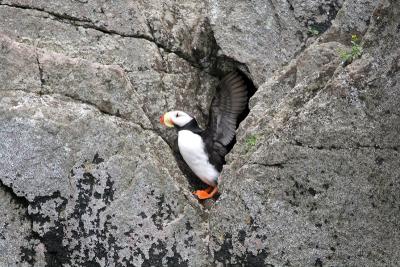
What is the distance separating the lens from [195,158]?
725cm

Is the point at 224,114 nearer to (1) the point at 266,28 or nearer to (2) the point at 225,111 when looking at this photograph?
(2) the point at 225,111

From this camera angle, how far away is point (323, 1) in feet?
24.7

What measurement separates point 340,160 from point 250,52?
230 cm

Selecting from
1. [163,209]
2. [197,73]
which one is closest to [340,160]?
[163,209]

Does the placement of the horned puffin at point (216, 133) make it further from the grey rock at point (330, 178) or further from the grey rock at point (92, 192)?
the grey rock at point (330, 178)

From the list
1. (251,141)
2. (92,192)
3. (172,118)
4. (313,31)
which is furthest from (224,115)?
(92,192)

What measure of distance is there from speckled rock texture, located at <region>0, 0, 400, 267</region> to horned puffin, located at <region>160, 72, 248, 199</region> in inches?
26.7

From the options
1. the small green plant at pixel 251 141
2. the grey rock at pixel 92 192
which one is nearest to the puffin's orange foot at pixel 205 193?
the grey rock at pixel 92 192

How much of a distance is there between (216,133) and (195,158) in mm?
486

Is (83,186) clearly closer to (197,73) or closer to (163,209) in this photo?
(163,209)

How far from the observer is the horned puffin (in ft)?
23.9

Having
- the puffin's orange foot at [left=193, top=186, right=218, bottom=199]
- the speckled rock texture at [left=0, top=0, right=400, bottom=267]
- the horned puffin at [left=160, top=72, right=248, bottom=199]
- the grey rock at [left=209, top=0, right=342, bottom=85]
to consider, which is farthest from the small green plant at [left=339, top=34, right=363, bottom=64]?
the horned puffin at [left=160, top=72, right=248, bottom=199]

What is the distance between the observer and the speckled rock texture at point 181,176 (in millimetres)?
5414

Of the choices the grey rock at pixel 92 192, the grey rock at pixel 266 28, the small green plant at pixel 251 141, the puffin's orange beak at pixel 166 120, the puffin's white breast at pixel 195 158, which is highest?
the small green plant at pixel 251 141
